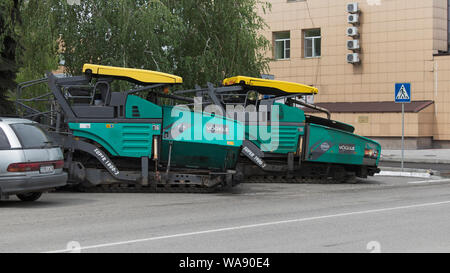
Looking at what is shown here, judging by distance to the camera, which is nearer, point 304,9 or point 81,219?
point 81,219

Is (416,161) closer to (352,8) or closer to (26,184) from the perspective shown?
(352,8)

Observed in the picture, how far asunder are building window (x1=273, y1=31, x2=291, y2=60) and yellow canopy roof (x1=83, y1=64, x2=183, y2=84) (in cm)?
2889

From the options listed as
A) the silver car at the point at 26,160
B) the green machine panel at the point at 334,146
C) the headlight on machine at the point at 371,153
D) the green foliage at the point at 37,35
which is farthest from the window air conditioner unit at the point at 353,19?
the silver car at the point at 26,160

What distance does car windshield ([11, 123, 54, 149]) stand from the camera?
1234 cm

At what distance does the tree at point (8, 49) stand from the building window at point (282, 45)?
26969 mm

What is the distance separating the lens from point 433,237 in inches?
345

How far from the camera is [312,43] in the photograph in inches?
1671

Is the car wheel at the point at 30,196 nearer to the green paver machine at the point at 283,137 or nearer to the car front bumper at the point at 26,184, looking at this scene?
the car front bumper at the point at 26,184

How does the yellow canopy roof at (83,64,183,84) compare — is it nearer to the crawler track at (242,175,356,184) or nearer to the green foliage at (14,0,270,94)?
the green foliage at (14,0,270,94)

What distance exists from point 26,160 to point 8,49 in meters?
6.71

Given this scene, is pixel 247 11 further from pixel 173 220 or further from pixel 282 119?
pixel 173 220

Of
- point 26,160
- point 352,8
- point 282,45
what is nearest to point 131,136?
point 26,160

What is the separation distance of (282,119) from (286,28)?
2622 cm
